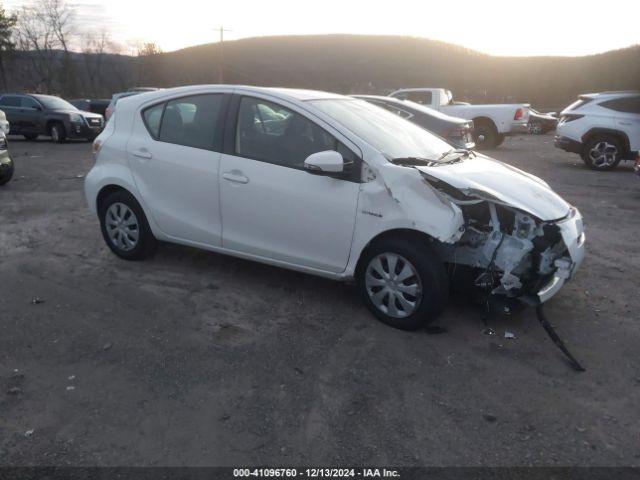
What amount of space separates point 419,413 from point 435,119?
25.7ft

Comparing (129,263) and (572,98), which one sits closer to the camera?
(129,263)

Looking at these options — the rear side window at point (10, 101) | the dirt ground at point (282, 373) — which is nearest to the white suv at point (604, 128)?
the dirt ground at point (282, 373)

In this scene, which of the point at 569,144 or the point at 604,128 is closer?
the point at 604,128

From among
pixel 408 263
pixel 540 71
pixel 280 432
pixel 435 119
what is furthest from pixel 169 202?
pixel 540 71

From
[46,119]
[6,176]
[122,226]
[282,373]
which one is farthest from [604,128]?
[46,119]

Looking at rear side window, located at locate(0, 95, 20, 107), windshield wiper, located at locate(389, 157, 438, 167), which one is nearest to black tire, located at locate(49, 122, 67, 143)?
rear side window, located at locate(0, 95, 20, 107)

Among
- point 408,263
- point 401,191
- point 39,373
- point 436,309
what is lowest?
point 39,373

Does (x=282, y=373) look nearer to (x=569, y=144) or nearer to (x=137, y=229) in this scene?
(x=137, y=229)

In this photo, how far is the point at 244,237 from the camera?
4.59 meters

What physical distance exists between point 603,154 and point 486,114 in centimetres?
468

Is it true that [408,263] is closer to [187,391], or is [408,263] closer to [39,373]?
[187,391]

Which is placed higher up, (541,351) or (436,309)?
(436,309)

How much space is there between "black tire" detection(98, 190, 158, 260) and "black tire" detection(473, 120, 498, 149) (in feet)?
43.9

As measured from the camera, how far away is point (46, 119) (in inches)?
707
